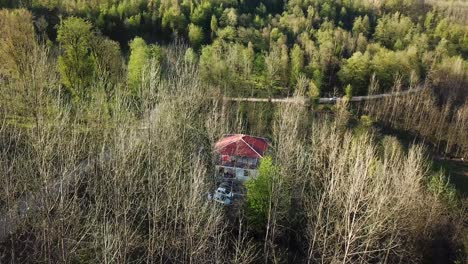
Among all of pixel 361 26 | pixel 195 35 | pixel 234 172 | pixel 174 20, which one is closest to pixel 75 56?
pixel 234 172

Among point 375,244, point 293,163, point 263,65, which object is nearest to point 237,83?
point 263,65

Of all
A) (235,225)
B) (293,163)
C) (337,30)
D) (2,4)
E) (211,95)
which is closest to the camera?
(235,225)

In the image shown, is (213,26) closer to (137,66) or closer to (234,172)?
(137,66)

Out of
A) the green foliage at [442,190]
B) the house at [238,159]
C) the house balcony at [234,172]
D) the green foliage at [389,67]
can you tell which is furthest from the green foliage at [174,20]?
the green foliage at [442,190]

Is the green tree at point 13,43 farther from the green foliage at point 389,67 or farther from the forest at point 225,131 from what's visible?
the green foliage at point 389,67

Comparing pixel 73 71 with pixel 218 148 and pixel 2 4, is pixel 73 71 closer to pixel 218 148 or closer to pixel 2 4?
pixel 218 148

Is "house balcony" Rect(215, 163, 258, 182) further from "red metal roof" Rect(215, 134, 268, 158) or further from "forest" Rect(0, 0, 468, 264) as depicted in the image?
"forest" Rect(0, 0, 468, 264)

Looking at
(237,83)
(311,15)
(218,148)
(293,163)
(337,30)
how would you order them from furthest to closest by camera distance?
(311,15) → (337,30) → (237,83) → (218,148) → (293,163)
